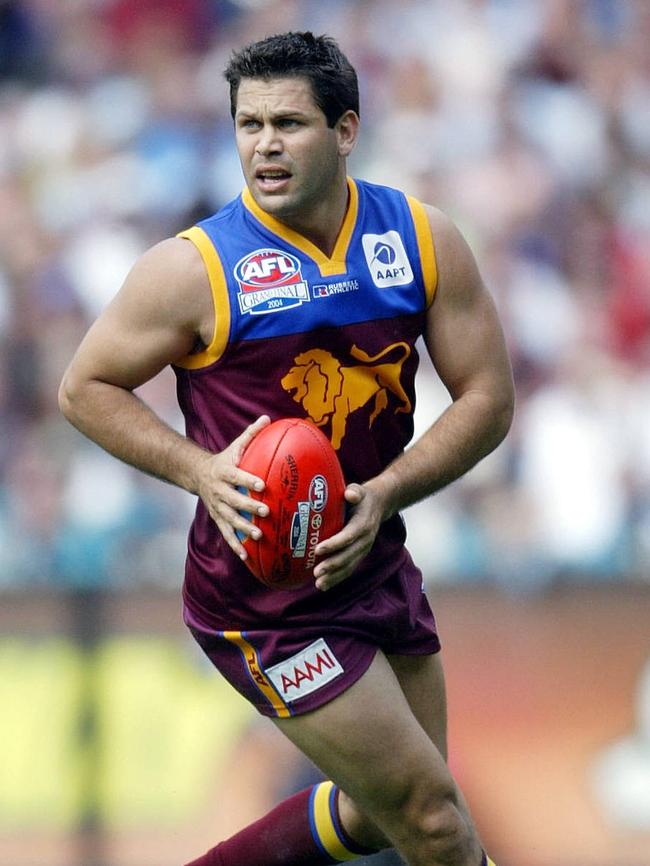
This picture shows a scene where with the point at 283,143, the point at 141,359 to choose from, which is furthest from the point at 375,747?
the point at 283,143

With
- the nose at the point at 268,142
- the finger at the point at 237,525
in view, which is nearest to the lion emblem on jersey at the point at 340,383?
the finger at the point at 237,525

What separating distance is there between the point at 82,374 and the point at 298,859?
165 cm

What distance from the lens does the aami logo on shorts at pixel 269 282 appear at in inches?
157

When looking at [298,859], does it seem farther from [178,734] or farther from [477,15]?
[477,15]

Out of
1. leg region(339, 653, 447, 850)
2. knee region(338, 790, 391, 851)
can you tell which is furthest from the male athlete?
knee region(338, 790, 391, 851)

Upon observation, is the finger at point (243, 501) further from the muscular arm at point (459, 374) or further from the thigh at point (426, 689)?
the thigh at point (426, 689)

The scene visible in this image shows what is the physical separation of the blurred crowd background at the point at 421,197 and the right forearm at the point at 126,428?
274 cm

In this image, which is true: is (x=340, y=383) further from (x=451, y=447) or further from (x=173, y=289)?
(x=173, y=289)

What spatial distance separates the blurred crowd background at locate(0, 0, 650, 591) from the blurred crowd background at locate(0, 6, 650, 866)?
16mm

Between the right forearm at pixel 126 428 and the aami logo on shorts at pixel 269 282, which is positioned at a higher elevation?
the aami logo on shorts at pixel 269 282

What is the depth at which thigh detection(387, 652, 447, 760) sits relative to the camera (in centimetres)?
441

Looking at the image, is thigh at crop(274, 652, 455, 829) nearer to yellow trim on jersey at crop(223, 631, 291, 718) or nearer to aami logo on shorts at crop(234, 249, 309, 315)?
yellow trim on jersey at crop(223, 631, 291, 718)

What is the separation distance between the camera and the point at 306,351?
13.3 feet

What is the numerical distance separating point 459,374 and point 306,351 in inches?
19.4
